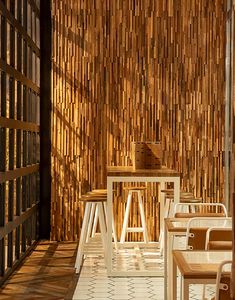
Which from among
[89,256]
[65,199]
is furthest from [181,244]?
[65,199]

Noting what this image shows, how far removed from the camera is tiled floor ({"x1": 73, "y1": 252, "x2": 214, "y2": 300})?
18.6 feet

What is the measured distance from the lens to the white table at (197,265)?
2518mm

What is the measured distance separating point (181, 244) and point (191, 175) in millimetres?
1069

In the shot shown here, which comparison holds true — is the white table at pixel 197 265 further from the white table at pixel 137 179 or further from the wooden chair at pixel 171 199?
the wooden chair at pixel 171 199

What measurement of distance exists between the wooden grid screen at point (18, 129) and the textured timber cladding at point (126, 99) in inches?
13.8

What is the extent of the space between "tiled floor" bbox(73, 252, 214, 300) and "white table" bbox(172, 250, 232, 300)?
254 cm

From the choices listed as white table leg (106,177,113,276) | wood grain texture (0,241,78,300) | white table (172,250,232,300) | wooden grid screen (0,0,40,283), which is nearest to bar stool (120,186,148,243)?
wood grain texture (0,241,78,300)

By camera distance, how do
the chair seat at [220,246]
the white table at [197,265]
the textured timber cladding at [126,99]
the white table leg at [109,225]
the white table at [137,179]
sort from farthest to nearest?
the textured timber cladding at [126,99] → the white table leg at [109,225] → the white table at [137,179] → the chair seat at [220,246] → the white table at [197,265]

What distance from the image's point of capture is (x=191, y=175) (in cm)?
869

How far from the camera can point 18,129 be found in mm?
6895

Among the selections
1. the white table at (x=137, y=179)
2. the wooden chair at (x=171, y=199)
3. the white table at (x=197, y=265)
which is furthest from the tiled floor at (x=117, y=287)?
the white table at (x=197, y=265)

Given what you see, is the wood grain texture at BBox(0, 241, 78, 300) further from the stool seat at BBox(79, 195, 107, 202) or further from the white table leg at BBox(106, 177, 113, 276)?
the stool seat at BBox(79, 195, 107, 202)

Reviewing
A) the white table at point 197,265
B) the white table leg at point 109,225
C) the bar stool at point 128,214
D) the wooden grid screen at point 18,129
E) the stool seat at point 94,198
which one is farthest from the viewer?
the bar stool at point 128,214

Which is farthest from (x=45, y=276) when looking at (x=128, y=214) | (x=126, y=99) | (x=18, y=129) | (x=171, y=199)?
(x=126, y=99)
